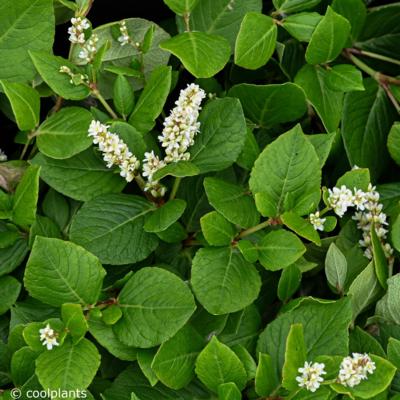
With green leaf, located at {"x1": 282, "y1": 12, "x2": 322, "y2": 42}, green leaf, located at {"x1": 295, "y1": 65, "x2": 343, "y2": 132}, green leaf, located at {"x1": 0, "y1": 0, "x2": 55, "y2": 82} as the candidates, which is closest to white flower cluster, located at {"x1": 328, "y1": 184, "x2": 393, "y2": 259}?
green leaf, located at {"x1": 295, "y1": 65, "x2": 343, "y2": 132}

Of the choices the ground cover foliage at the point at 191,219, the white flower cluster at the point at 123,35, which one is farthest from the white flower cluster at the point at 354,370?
the white flower cluster at the point at 123,35

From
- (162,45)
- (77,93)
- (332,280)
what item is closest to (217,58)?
(162,45)

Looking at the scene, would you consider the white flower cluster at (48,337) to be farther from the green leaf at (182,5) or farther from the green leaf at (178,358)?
the green leaf at (182,5)

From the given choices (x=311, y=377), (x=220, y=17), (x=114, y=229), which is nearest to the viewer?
(x=311, y=377)

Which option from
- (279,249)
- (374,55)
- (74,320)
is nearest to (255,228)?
(279,249)

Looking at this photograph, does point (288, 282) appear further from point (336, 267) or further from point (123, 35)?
point (123, 35)

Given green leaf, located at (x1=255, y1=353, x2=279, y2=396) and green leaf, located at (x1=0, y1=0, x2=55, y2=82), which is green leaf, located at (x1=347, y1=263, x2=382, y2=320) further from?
green leaf, located at (x1=0, y1=0, x2=55, y2=82)

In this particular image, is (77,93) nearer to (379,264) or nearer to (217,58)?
(217,58)
